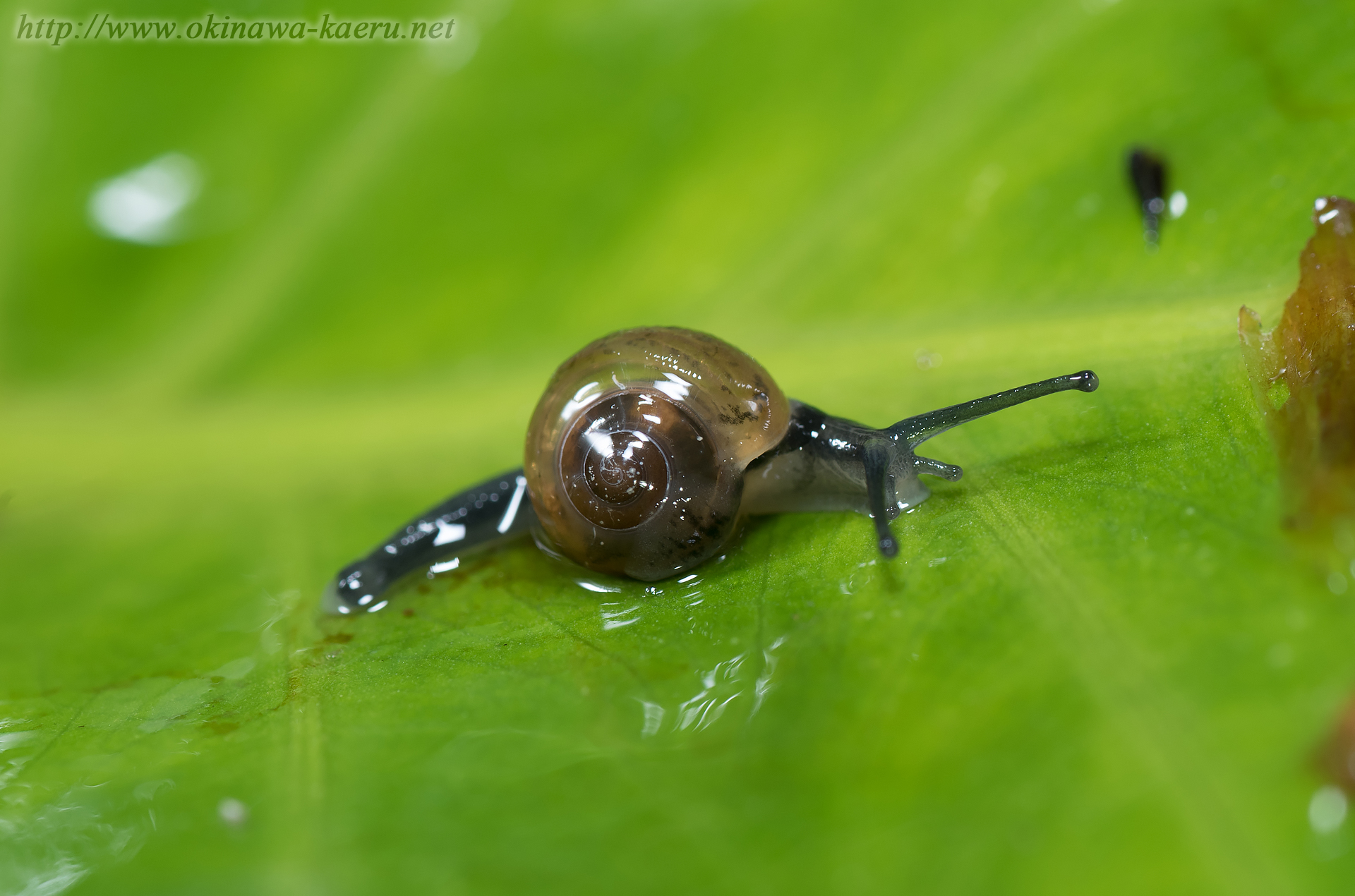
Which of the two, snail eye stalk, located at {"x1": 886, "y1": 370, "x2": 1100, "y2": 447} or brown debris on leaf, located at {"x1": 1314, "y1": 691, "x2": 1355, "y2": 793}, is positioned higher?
snail eye stalk, located at {"x1": 886, "y1": 370, "x2": 1100, "y2": 447}

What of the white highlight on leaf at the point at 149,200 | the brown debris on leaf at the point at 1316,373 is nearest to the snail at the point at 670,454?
the brown debris on leaf at the point at 1316,373

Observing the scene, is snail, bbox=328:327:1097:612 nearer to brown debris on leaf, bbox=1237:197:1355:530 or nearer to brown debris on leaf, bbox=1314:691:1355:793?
brown debris on leaf, bbox=1237:197:1355:530

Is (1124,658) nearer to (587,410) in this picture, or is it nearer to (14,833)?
(587,410)

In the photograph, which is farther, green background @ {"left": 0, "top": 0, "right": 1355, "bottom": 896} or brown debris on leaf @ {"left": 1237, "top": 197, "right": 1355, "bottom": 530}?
brown debris on leaf @ {"left": 1237, "top": 197, "right": 1355, "bottom": 530}

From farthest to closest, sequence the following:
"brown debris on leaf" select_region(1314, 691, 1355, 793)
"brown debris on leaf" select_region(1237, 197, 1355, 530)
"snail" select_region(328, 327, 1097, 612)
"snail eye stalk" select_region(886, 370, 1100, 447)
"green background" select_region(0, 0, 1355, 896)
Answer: "snail" select_region(328, 327, 1097, 612)
"snail eye stalk" select_region(886, 370, 1100, 447)
"brown debris on leaf" select_region(1237, 197, 1355, 530)
"green background" select_region(0, 0, 1355, 896)
"brown debris on leaf" select_region(1314, 691, 1355, 793)

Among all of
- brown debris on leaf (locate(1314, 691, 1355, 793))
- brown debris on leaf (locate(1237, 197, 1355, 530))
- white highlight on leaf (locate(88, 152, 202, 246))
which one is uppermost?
white highlight on leaf (locate(88, 152, 202, 246))

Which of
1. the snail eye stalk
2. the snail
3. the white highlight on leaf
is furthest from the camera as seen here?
the white highlight on leaf

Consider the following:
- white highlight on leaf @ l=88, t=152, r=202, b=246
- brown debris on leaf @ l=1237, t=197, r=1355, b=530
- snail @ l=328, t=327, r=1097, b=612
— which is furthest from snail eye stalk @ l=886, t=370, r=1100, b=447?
white highlight on leaf @ l=88, t=152, r=202, b=246
